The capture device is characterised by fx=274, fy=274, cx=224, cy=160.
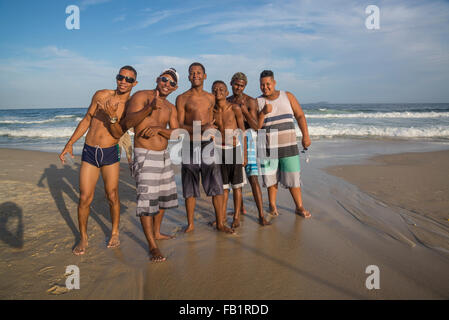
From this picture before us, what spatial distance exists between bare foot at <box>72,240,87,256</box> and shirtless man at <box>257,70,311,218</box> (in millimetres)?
2643

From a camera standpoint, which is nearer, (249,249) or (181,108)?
(249,249)

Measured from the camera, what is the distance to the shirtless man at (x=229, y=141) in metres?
3.83

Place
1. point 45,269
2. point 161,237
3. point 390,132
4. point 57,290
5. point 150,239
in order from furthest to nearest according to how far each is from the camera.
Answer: point 390,132, point 161,237, point 150,239, point 45,269, point 57,290

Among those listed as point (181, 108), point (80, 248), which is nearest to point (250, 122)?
point (181, 108)

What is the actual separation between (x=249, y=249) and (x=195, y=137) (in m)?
1.58

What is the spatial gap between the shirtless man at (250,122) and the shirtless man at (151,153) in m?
1.16

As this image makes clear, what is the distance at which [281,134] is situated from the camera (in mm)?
4262

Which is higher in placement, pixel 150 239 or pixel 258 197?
pixel 258 197

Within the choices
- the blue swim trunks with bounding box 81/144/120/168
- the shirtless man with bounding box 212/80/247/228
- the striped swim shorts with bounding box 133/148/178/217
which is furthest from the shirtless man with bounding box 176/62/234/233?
the blue swim trunks with bounding box 81/144/120/168

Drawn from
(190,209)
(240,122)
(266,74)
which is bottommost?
(190,209)

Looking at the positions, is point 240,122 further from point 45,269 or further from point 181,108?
point 45,269

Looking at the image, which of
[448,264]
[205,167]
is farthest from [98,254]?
[448,264]

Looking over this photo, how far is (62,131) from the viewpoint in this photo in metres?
18.9

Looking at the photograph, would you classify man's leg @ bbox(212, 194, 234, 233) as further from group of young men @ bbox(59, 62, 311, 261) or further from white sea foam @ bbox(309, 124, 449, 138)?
white sea foam @ bbox(309, 124, 449, 138)
